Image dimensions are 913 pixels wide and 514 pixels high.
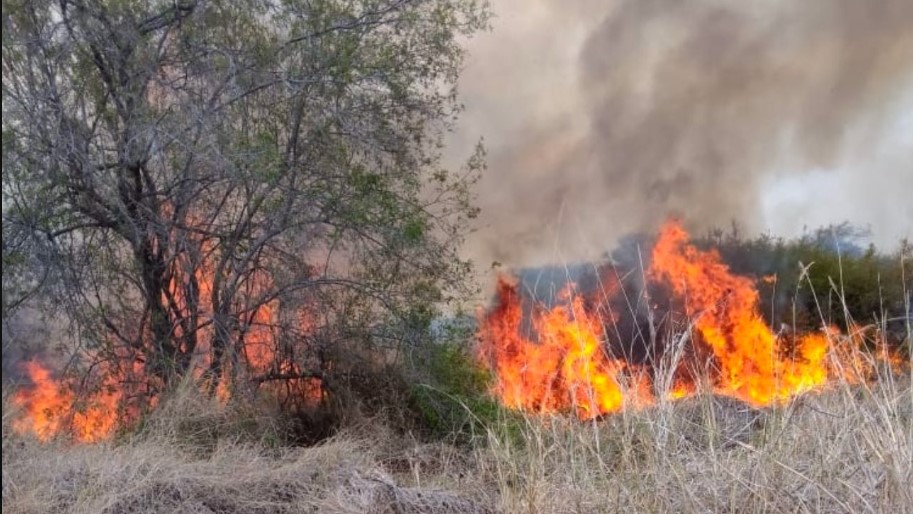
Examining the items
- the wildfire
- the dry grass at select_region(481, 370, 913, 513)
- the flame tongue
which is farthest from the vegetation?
the dry grass at select_region(481, 370, 913, 513)

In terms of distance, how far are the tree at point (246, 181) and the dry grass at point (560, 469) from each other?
132cm

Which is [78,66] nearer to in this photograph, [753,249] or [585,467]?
[585,467]

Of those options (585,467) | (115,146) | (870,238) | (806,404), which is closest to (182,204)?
(115,146)

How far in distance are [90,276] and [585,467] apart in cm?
515

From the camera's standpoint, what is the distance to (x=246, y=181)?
753 cm

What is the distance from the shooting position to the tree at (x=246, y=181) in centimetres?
714

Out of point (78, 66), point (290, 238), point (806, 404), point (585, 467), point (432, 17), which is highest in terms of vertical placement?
point (432, 17)

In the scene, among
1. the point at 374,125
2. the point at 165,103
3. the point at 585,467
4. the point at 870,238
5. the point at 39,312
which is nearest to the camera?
the point at 585,467

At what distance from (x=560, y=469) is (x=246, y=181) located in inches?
175

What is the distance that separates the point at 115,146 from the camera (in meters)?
7.37

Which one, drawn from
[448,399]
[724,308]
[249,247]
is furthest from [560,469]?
[724,308]

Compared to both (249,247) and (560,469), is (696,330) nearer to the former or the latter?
(249,247)

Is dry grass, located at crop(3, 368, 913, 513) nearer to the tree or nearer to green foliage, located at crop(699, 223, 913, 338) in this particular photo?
the tree

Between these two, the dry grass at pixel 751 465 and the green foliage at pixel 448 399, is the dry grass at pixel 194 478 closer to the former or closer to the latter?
the dry grass at pixel 751 465
